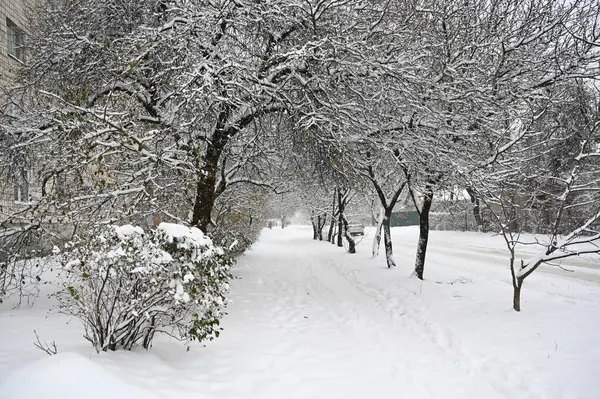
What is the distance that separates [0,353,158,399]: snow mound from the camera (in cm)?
271

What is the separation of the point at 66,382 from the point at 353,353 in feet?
10.7

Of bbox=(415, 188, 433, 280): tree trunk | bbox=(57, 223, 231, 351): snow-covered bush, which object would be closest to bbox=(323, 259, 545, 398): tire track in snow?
bbox=(415, 188, 433, 280): tree trunk

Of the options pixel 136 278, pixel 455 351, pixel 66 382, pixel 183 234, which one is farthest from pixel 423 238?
pixel 66 382

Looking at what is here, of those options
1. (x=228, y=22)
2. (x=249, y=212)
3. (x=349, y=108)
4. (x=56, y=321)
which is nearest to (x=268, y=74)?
(x=228, y=22)

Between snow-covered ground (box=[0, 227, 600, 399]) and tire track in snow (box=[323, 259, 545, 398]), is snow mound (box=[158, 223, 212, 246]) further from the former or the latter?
tire track in snow (box=[323, 259, 545, 398])

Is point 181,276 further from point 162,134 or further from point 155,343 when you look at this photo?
point 162,134

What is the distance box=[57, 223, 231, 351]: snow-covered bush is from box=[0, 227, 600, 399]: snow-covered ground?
38 cm

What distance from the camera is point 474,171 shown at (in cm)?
745

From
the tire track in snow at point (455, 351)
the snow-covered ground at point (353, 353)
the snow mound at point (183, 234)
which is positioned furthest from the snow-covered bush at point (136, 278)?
the tire track in snow at point (455, 351)

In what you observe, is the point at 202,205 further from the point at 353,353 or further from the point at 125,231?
the point at 353,353

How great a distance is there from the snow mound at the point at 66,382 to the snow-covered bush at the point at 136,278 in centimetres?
71

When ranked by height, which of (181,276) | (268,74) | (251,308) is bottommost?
(251,308)

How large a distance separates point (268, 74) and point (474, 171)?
14.6ft

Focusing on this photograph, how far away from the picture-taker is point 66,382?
2816 millimetres
